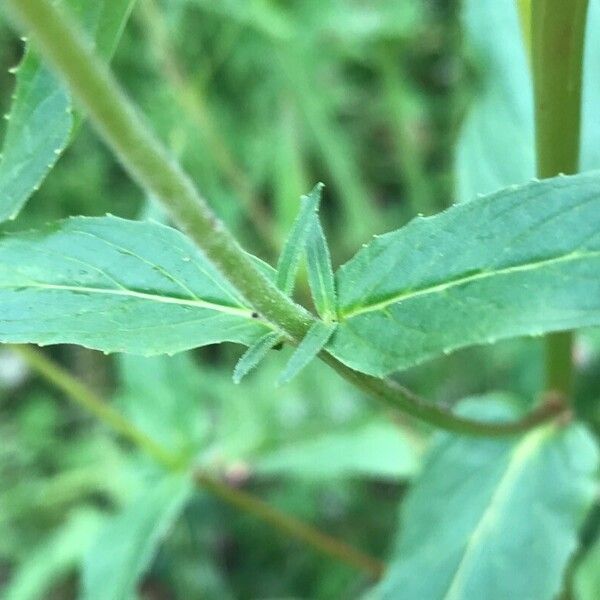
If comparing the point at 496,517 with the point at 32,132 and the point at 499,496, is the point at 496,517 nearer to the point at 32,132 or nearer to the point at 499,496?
the point at 499,496

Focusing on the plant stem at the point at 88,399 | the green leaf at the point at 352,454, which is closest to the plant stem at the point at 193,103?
the green leaf at the point at 352,454

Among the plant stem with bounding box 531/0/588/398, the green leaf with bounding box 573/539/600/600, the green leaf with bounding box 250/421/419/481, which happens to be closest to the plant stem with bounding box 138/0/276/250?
the green leaf with bounding box 250/421/419/481

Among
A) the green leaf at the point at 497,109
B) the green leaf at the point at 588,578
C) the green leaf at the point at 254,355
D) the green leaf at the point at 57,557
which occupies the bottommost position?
the green leaf at the point at 57,557

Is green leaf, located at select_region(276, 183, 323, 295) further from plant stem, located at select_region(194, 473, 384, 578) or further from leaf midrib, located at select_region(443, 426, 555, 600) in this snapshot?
plant stem, located at select_region(194, 473, 384, 578)

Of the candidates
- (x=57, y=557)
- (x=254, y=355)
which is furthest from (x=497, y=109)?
(x=57, y=557)

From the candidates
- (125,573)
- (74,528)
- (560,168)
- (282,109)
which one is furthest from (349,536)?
(560,168)

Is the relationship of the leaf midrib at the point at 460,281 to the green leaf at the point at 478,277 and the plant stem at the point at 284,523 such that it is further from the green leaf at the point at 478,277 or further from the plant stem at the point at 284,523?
the plant stem at the point at 284,523
